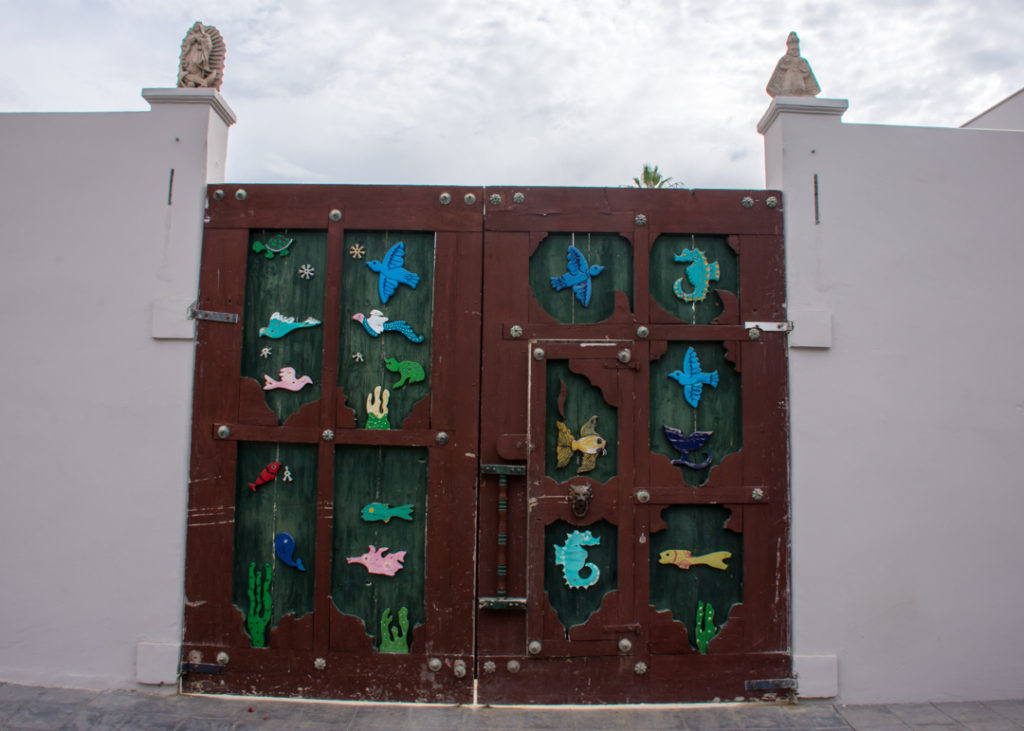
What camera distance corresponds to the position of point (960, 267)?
10.6ft

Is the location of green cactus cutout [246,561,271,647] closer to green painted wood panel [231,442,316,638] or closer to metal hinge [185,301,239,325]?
green painted wood panel [231,442,316,638]

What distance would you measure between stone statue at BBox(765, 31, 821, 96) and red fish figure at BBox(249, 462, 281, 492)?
3.17 metres

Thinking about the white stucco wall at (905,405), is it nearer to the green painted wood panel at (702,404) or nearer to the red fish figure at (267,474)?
the green painted wood panel at (702,404)

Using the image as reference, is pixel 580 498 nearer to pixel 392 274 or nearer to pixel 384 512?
pixel 384 512

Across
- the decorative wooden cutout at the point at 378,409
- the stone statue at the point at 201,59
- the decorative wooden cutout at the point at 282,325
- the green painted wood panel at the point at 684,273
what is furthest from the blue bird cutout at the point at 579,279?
the stone statue at the point at 201,59

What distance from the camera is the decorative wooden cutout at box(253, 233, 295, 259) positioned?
3.29 metres

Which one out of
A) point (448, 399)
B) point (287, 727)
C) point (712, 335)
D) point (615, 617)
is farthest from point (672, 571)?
point (287, 727)

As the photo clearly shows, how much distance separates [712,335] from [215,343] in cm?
246

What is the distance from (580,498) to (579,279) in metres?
1.07

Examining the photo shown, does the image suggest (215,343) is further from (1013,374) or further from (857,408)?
(1013,374)

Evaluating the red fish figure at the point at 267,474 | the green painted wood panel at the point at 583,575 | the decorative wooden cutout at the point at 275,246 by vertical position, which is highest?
the decorative wooden cutout at the point at 275,246

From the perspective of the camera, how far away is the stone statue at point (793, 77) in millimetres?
3320

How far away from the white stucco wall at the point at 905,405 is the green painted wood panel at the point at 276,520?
2.39 metres

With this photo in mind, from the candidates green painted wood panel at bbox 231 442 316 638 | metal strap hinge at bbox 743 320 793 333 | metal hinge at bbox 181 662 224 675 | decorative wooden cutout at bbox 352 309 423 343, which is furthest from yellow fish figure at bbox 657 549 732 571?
metal hinge at bbox 181 662 224 675
